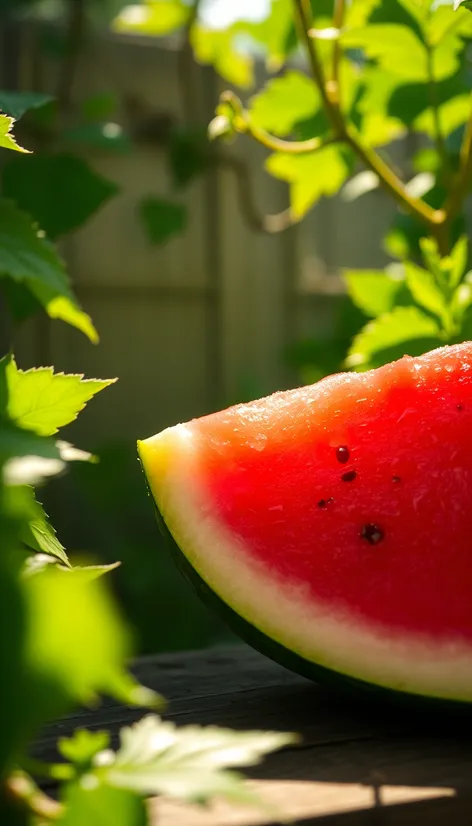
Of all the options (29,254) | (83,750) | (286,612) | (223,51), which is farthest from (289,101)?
(83,750)

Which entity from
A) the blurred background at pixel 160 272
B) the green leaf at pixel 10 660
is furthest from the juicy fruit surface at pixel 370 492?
the blurred background at pixel 160 272

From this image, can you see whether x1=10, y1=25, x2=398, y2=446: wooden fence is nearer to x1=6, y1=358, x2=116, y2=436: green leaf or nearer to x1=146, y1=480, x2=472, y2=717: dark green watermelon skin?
x1=146, y1=480, x2=472, y2=717: dark green watermelon skin

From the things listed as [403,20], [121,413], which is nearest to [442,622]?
[403,20]

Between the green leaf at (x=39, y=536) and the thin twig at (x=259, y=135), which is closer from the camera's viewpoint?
the green leaf at (x=39, y=536)

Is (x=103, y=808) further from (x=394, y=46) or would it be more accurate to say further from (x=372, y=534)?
(x=394, y=46)

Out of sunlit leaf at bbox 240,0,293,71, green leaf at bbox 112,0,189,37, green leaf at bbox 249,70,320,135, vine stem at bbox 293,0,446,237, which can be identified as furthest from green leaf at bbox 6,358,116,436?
green leaf at bbox 112,0,189,37

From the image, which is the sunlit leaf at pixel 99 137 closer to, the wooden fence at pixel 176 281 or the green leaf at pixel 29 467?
the wooden fence at pixel 176 281
